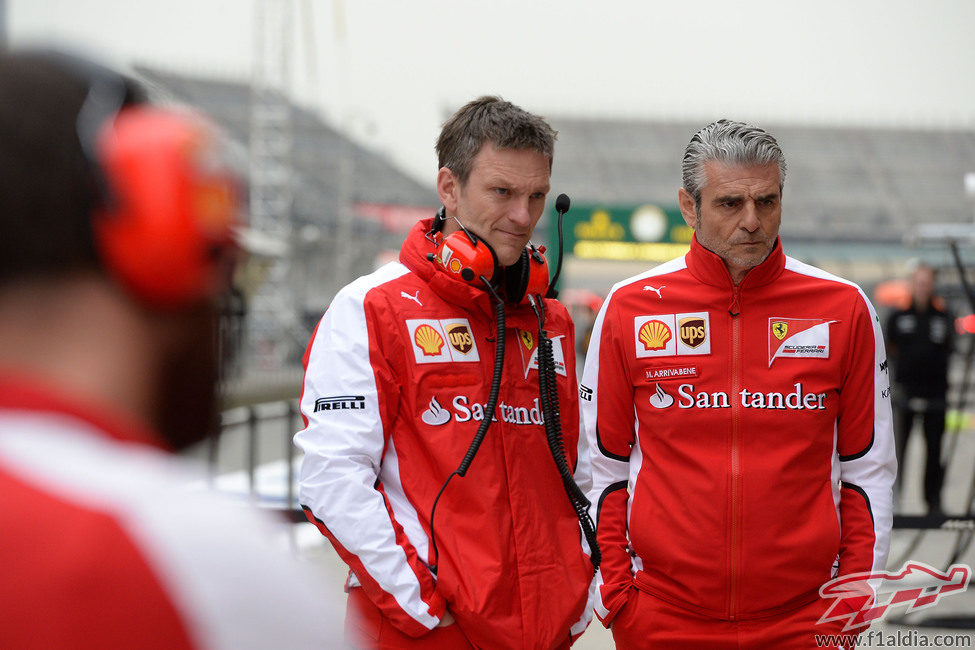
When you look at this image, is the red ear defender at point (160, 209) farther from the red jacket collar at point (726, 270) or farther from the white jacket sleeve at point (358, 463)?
the red jacket collar at point (726, 270)

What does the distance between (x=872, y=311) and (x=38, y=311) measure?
237 cm

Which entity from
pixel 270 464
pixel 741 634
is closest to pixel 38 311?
pixel 741 634

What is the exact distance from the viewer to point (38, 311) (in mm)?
770

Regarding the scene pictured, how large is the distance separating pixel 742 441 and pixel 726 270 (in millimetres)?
468

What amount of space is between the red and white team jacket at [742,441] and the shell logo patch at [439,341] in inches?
21.0

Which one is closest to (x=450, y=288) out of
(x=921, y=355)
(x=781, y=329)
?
(x=781, y=329)

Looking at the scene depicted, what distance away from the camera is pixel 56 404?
75cm

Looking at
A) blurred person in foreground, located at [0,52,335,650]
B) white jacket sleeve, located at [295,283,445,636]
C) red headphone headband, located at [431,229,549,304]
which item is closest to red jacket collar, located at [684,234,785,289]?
red headphone headband, located at [431,229,549,304]

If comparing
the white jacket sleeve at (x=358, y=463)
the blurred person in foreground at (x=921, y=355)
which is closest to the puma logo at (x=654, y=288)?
the white jacket sleeve at (x=358, y=463)

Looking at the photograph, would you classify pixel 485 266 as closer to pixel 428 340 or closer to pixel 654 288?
pixel 428 340

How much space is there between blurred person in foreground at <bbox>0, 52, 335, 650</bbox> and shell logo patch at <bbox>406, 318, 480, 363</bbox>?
1560 mm

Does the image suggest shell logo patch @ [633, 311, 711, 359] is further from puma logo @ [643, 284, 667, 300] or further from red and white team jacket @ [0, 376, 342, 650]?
red and white team jacket @ [0, 376, 342, 650]

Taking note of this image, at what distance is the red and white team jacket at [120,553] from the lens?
668 millimetres

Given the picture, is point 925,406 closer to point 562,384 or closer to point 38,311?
point 562,384
